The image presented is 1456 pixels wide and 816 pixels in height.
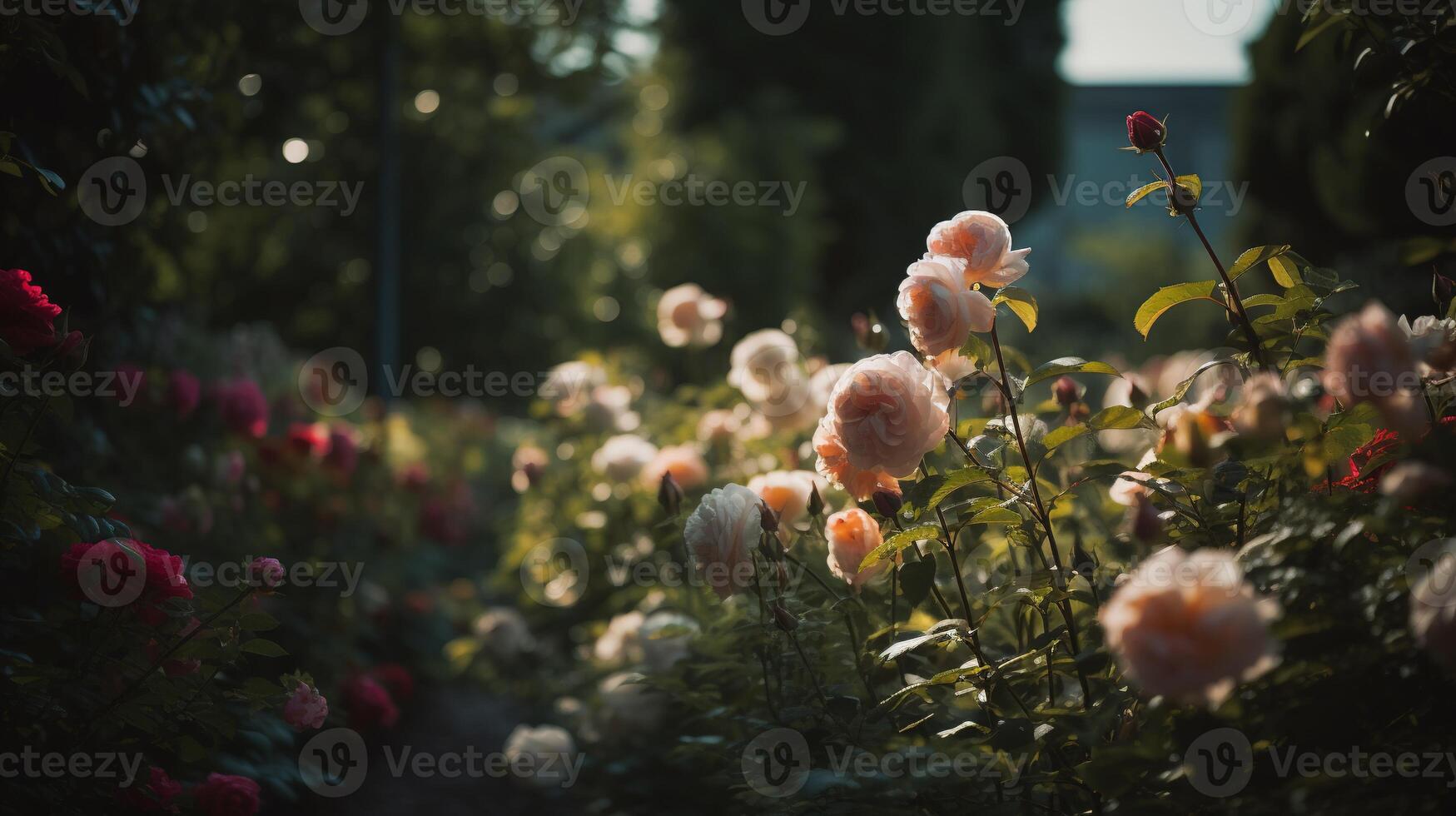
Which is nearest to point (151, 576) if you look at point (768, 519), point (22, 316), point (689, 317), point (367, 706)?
point (22, 316)

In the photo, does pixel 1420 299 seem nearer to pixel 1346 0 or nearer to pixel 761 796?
pixel 1346 0

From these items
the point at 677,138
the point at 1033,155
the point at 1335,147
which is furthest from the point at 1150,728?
the point at 1033,155

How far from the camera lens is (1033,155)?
1270 cm

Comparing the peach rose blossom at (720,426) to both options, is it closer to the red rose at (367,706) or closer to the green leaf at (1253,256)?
the red rose at (367,706)

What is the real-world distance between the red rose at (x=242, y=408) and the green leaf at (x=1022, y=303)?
243cm

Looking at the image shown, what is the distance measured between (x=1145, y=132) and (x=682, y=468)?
1.32 m

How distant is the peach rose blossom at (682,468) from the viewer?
2379 millimetres

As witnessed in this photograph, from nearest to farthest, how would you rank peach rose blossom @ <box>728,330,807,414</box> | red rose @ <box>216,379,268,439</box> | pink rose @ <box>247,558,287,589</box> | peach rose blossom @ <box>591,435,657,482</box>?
pink rose @ <box>247,558,287,589</box>, peach rose blossom @ <box>728,330,807,414</box>, peach rose blossom @ <box>591,435,657,482</box>, red rose @ <box>216,379,268,439</box>

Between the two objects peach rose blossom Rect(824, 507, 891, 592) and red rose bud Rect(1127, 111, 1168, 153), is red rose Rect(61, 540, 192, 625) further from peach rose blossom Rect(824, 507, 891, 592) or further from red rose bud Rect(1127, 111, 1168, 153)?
red rose bud Rect(1127, 111, 1168, 153)

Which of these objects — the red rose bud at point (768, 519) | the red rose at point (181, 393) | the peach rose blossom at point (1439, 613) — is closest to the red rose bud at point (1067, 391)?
the red rose bud at point (768, 519)

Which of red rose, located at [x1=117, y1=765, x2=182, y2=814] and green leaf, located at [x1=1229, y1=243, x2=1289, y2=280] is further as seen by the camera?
red rose, located at [x1=117, y1=765, x2=182, y2=814]

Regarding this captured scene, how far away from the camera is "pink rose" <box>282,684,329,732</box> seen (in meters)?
1.60

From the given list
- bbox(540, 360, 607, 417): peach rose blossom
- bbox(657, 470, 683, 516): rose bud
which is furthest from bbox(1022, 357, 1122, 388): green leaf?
bbox(540, 360, 607, 417): peach rose blossom

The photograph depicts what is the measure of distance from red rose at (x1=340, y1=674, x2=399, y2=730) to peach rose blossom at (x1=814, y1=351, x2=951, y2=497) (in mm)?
1890
